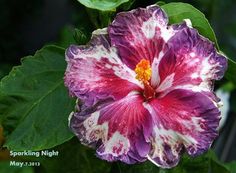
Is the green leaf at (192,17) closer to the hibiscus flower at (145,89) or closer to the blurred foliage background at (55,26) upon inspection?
the hibiscus flower at (145,89)

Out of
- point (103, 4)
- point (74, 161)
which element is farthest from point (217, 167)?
point (103, 4)

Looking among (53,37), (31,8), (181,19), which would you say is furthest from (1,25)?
(181,19)

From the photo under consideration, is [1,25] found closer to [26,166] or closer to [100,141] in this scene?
[26,166]

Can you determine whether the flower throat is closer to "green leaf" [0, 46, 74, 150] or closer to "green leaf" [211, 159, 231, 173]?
"green leaf" [0, 46, 74, 150]

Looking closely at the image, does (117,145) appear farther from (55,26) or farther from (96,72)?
(55,26)

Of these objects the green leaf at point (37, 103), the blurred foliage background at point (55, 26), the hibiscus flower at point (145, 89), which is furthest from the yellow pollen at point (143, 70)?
the blurred foliage background at point (55, 26)

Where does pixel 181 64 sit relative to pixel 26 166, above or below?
above

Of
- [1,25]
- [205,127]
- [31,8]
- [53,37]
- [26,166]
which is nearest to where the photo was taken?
[205,127]
